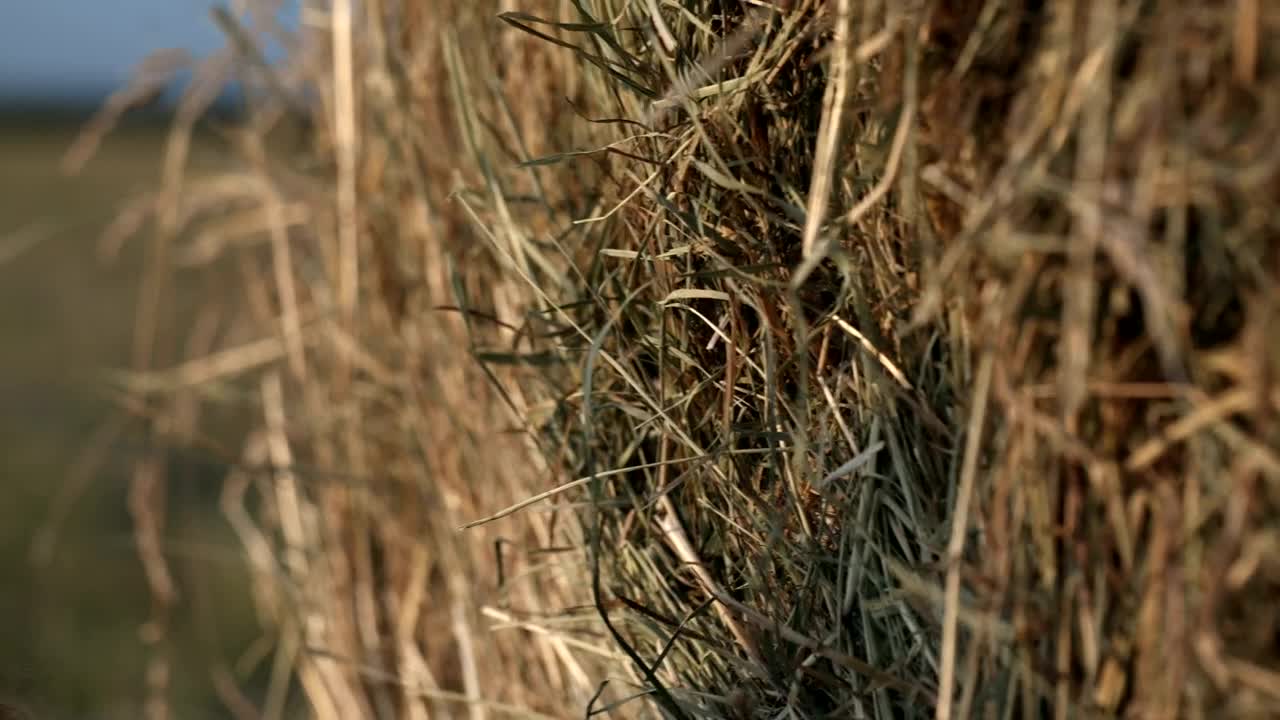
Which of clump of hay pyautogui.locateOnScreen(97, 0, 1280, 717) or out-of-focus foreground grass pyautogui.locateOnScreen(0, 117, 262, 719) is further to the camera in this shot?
out-of-focus foreground grass pyautogui.locateOnScreen(0, 117, 262, 719)

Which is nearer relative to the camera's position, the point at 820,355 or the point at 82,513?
the point at 820,355

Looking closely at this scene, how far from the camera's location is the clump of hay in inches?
19.8

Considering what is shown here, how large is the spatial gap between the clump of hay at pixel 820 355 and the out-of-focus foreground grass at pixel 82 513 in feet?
1.54

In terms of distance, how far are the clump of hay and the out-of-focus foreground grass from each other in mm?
470

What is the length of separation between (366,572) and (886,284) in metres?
0.88

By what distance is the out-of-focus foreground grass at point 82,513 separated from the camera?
88.4 inches

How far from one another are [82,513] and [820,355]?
9.21 ft

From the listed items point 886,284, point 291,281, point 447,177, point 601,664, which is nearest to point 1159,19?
point 886,284

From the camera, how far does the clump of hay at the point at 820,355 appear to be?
504 mm

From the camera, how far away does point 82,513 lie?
320 centimetres

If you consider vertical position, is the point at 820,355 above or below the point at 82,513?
above

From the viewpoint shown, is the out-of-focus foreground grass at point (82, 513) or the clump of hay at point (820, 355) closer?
the clump of hay at point (820, 355)

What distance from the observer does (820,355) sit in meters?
0.79

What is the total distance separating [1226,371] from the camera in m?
0.51
